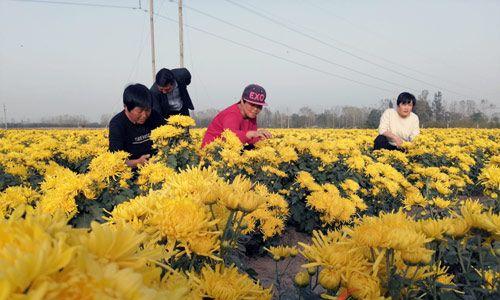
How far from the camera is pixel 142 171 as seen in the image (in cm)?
325

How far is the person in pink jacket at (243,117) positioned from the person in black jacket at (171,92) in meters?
0.69

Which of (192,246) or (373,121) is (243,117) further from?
(373,121)

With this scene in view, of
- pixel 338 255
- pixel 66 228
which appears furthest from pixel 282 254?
pixel 66 228

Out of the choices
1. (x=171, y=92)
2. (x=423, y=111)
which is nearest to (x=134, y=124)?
(x=171, y=92)

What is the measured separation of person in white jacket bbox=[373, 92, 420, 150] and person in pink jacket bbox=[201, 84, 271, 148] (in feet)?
11.2

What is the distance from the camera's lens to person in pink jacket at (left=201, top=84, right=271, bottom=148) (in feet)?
18.6

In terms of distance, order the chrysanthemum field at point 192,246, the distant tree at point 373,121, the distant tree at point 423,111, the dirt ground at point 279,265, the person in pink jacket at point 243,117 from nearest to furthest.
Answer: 1. the chrysanthemum field at point 192,246
2. the dirt ground at point 279,265
3. the person in pink jacket at point 243,117
4. the distant tree at point 373,121
5. the distant tree at point 423,111

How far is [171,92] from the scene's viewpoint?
623 centimetres

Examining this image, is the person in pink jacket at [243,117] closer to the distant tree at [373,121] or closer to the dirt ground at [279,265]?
the dirt ground at [279,265]

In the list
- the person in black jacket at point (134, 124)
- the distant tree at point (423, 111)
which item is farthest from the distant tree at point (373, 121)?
the person in black jacket at point (134, 124)

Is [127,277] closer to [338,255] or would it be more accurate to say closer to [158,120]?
[338,255]

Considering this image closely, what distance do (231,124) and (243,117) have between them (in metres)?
0.32

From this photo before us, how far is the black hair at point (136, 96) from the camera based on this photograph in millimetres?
4613

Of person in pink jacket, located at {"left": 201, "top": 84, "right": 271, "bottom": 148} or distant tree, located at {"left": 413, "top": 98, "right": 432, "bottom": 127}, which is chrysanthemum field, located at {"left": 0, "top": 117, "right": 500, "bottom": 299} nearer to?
person in pink jacket, located at {"left": 201, "top": 84, "right": 271, "bottom": 148}
